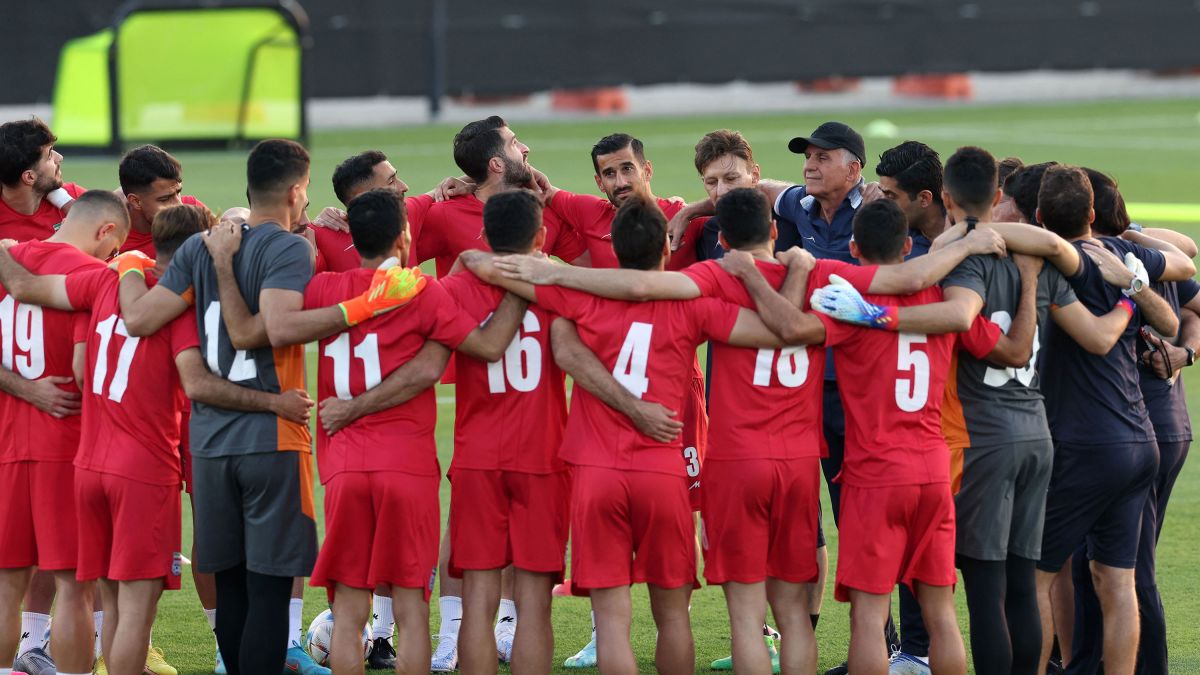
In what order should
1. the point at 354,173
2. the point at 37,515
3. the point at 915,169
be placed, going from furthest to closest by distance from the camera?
the point at 354,173 → the point at 915,169 → the point at 37,515

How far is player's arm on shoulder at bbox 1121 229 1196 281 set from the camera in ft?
20.7

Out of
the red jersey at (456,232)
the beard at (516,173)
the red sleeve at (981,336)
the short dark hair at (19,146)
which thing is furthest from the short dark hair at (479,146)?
the red sleeve at (981,336)

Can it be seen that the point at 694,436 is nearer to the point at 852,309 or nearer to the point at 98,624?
the point at 852,309

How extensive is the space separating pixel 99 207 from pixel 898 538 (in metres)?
3.39

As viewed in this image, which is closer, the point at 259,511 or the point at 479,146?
the point at 259,511

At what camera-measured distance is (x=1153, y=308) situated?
6.23 metres

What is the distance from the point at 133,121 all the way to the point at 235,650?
20.9 meters

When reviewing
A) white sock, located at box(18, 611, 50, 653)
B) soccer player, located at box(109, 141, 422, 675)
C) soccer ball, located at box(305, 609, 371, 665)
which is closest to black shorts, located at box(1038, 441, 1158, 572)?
soccer player, located at box(109, 141, 422, 675)

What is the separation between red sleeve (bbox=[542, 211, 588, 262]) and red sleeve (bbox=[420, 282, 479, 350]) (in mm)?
1800

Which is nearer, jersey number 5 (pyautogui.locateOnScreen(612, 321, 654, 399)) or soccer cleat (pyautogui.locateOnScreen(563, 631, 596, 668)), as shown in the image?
jersey number 5 (pyautogui.locateOnScreen(612, 321, 654, 399))

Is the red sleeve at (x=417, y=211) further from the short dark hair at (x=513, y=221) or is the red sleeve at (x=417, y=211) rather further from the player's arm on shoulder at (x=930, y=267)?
the player's arm on shoulder at (x=930, y=267)

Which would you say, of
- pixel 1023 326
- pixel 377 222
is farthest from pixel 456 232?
pixel 1023 326

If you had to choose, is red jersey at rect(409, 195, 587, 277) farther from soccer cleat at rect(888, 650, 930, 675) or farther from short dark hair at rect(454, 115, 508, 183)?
soccer cleat at rect(888, 650, 930, 675)

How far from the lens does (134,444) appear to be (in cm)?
605
